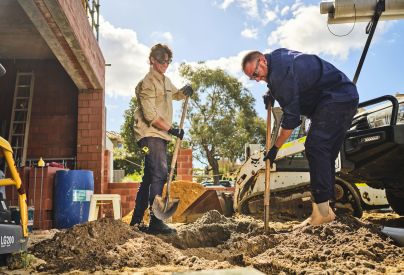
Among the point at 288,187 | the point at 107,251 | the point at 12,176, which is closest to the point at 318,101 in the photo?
the point at 107,251

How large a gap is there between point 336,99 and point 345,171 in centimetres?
121

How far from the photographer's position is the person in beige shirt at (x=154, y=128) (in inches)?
155

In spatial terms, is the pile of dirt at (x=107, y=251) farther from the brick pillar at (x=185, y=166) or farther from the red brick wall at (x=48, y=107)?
the brick pillar at (x=185, y=166)

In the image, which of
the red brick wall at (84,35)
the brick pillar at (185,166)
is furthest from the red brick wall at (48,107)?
the brick pillar at (185,166)

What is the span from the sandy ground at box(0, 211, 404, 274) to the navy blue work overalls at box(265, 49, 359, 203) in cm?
44

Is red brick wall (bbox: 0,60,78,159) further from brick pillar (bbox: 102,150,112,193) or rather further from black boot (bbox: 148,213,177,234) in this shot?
black boot (bbox: 148,213,177,234)

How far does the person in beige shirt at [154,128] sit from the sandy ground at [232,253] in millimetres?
584

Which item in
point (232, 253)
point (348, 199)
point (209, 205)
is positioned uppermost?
point (348, 199)

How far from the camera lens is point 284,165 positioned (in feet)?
21.8

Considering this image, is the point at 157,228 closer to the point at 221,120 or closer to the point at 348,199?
the point at 348,199

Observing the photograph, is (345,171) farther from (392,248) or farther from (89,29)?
(89,29)

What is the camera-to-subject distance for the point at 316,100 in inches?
136

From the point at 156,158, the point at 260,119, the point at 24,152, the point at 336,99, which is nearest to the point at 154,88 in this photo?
the point at 156,158

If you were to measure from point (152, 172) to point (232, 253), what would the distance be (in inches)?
53.2
